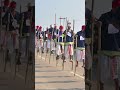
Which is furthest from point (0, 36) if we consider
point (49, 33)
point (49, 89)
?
point (49, 33)

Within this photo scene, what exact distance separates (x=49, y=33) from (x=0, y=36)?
16.7 metres

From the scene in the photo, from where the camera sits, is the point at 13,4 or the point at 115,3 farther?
the point at 13,4

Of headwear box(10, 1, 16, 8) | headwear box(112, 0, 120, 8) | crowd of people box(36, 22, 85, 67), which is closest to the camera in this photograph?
headwear box(112, 0, 120, 8)

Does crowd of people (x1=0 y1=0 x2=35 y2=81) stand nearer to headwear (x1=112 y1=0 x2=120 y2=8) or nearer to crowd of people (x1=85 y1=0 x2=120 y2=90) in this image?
crowd of people (x1=85 y1=0 x2=120 y2=90)

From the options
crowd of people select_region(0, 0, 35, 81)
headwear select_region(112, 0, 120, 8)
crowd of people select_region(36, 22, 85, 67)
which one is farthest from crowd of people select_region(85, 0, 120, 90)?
crowd of people select_region(36, 22, 85, 67)

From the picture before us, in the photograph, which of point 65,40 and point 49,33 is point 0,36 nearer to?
point 65,40

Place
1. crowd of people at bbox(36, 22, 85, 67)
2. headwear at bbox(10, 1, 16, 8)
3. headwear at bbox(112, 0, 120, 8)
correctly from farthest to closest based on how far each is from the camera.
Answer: crowd of people at bbox(36, 22, 85, 67) → headwear at bbox(10, 1, 16, 8) → headwear at bbox(112, 0, 120, 8)

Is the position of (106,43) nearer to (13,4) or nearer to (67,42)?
(13,4)

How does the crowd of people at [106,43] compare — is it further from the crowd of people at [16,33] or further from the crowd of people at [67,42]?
the crowd of people at [67,42]

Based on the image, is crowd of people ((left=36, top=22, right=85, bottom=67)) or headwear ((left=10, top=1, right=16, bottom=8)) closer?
headwear ((left=10, top=1, right=16, bottom=8))

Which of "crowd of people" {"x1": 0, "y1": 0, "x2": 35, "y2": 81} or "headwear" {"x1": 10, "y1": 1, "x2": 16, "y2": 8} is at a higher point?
"headwear" {"x1": 10, "y1": 1, "x2": 16, "y2": 8}

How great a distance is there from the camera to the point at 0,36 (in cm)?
490

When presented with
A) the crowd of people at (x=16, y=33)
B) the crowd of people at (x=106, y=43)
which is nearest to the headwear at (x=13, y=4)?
the crowd of people at (x=16, y=33)

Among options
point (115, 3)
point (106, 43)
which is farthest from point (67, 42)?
point (115, 3)
